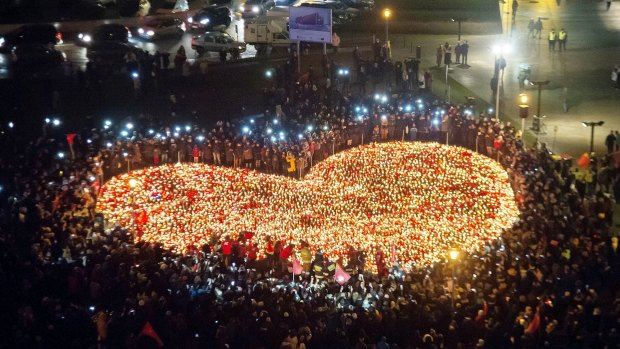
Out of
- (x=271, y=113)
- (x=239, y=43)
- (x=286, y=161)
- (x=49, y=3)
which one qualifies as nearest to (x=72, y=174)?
(x=286, y=161)

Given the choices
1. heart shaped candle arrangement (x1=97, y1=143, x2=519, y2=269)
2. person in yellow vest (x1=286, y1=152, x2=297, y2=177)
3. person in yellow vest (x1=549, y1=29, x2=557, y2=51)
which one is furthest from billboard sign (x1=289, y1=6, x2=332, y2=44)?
person in yellow vest (x1=549, y1=29, x2=557, y2=51)

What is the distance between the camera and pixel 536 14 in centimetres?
5447

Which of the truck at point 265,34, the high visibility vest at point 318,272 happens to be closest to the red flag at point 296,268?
the high visibility vest at point 318,272

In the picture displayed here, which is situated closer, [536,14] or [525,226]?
[525,226]

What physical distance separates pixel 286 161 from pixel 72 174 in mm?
6495

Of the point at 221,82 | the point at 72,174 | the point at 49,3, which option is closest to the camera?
the point at 72,174

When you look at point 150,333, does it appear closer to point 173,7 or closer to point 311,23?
point 311,23

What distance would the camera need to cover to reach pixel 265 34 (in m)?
41.6

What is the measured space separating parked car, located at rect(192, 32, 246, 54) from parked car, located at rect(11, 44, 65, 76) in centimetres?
624

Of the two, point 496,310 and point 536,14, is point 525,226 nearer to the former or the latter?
point 496,310

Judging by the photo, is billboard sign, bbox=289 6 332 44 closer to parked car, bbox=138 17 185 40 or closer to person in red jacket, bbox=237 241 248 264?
parked car, bbox=138 17 185 40

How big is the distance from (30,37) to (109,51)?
4.43 metres

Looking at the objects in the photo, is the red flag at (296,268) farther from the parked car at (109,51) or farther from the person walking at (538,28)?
the person walking at (538,28)

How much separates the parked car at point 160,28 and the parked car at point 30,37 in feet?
14.8
